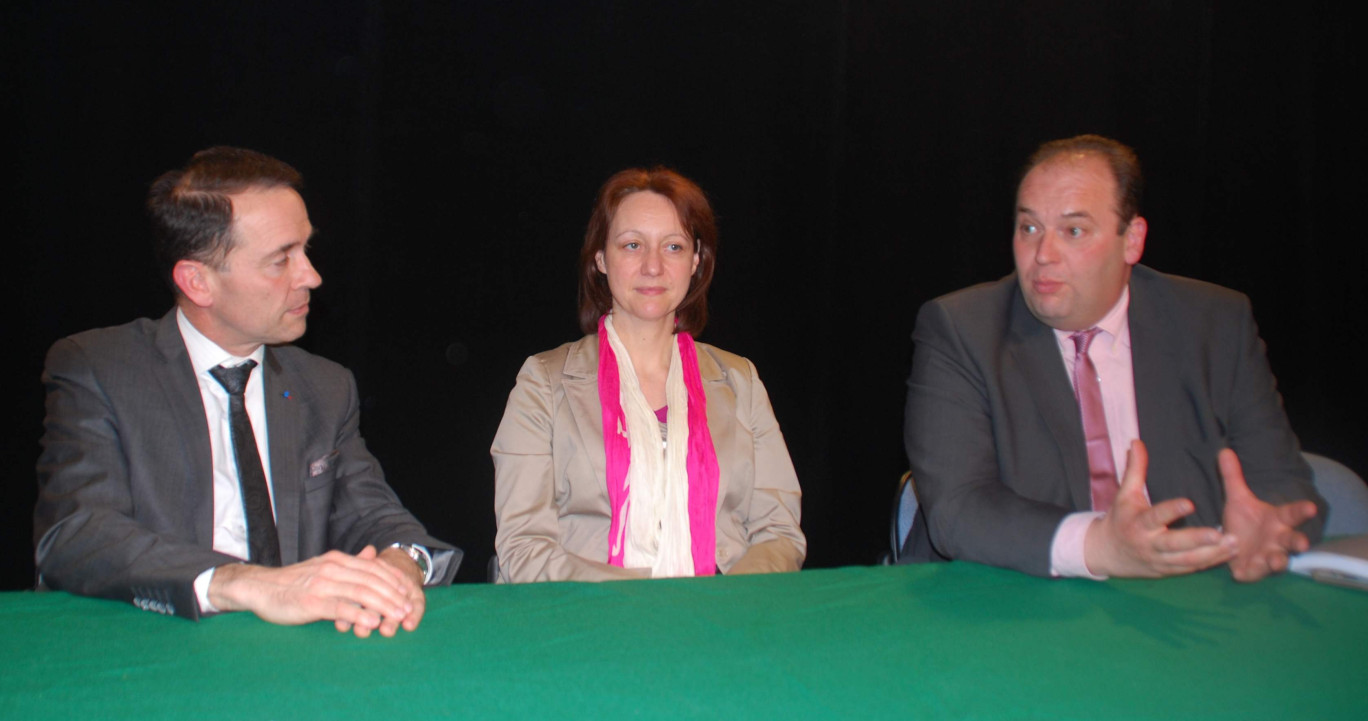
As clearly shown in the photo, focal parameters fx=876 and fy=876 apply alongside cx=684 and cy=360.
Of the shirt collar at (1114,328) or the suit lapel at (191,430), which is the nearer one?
the suit lapel at (191,430)

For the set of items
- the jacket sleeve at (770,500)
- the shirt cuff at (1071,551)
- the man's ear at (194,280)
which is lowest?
the jacket sleeve at (770,500)

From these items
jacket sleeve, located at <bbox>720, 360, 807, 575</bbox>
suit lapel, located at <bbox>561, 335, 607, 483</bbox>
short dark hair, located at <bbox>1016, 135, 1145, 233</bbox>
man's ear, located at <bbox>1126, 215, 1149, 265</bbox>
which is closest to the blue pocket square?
→ suit lapel, located at <bbox>561, 335, 607, 483</bbox>

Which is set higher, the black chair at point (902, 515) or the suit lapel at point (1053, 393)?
the suit lapel at point (1053, 393)

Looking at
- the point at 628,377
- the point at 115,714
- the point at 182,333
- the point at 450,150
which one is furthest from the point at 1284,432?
the point at 450,150

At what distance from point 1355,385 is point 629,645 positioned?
4.09 metres

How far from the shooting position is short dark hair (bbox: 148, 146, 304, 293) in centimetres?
185

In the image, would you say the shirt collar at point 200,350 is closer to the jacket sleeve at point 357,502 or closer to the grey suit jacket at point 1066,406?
the jacket sleeve at point 357,502

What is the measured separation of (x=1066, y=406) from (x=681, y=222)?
1061 mm

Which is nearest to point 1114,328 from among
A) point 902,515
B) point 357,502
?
point 902,515

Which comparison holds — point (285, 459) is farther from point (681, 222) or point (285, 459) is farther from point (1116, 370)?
point (1116, 370)

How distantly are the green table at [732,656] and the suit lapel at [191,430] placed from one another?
0.42 m

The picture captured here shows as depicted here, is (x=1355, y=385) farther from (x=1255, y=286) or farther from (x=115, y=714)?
(x=115, y=714)

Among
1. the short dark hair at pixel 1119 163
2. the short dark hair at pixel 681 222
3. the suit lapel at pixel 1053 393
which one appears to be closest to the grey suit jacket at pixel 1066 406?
the suit lapel at pixel 1053 393

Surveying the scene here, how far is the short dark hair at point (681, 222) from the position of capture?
238 cm
